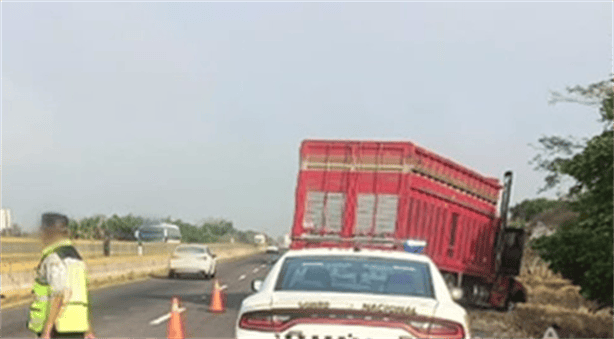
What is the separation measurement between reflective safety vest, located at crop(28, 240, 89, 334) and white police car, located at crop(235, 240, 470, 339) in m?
1.22

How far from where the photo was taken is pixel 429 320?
6980 millimetres

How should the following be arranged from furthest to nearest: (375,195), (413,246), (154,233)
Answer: (154,233)
(375,195)
(413,246)

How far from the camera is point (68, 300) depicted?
271 inches

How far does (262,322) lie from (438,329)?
51.9 inches

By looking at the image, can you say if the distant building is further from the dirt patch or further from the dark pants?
the dark pants

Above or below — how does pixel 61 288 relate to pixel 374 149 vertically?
below

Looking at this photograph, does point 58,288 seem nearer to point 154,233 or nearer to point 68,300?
point 68,300

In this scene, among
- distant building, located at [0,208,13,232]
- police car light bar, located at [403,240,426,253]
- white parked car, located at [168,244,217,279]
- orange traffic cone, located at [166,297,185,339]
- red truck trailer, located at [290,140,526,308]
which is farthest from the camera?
white parked car, located at [168,244,217,279]

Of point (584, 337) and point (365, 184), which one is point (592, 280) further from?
point (365, 184)

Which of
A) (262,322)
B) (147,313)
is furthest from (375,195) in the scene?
(262,322)

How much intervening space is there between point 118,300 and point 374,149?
28.3ft

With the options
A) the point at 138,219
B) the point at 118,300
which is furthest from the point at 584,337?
the point at 138,219

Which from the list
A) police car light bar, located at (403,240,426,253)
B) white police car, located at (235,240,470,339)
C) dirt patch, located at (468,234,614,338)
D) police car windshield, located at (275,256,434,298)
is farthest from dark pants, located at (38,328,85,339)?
dirt patch, located at (468,234,614,338)

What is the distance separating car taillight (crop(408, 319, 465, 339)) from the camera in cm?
693
